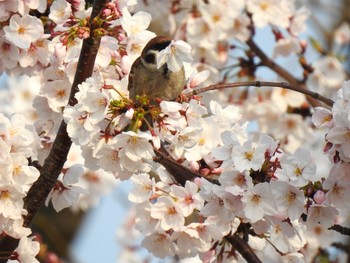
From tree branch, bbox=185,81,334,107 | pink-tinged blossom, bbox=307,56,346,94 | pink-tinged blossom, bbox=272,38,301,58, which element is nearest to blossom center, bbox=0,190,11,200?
Answer: tree branch, bbox=185,81,334,107

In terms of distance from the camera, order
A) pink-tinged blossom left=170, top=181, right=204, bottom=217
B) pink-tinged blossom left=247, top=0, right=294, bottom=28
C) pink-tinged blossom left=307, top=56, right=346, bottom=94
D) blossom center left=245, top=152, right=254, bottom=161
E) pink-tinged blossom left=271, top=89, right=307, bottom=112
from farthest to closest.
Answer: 1. pink-tinged blossom left=307, top=56, right=346, bottom=94
2. pink-tinged blossom left=271, top=89, right=307, bottom=112
3. pink-tinged blossom left=247, top=0, right=294, bottom=28
4. pink-tinged blossom left=170, top=181, right=204, bottom=217
5. blossom center left=245, top=152, right=254, bottom=161

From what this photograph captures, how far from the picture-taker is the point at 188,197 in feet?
8.85

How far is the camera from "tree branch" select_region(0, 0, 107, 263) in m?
2.78

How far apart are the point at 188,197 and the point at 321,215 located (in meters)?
0.43

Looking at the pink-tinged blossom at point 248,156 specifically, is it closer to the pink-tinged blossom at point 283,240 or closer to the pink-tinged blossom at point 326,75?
the pink-tinged blossom at point 283,240

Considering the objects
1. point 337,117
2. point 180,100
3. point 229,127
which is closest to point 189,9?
point 229,127

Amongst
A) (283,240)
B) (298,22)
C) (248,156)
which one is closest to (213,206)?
(248,156)

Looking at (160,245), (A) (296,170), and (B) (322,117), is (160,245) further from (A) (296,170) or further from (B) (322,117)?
(B) (322,117)

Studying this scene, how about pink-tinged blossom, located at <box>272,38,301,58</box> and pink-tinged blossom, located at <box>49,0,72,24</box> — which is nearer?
pink-tinged blossom, located at <box>49,0,72,24</box>

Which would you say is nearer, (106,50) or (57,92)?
(106,50)

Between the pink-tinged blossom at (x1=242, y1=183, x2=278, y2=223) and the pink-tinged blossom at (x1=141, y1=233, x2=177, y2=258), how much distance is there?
422 millimetres

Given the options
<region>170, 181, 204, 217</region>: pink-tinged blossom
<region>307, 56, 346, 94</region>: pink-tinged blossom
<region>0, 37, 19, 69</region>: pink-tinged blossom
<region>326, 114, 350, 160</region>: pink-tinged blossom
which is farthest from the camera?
<region>307, 56, 346, 94</region>: pink-tinged blossom

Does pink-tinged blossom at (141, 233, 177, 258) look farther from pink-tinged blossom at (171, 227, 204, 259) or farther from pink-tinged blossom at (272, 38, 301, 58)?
pink-tinged blossom at (272, 38, 301, 58)

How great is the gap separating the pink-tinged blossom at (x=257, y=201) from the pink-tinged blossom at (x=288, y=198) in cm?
2
